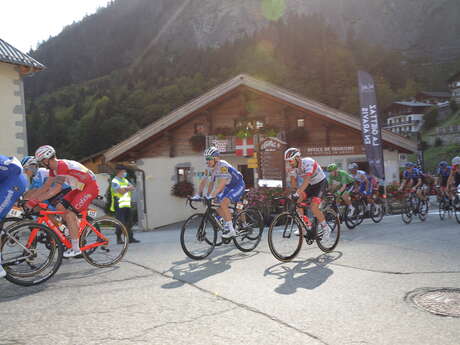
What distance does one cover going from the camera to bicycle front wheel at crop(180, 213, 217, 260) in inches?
282

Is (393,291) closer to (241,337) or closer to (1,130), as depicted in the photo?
(241,337)

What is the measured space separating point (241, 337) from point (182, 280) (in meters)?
2.13

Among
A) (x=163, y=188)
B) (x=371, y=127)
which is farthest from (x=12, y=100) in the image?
(x=371, y=127)

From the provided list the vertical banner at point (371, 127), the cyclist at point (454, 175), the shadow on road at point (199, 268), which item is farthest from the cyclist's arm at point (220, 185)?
the vertical banner at point (371, 127)

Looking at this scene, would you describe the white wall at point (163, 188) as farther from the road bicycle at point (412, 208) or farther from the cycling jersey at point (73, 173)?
the cycling jersey at point (73, 173)

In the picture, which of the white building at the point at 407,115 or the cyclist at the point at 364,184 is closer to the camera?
the cyclist at the point at 364,184

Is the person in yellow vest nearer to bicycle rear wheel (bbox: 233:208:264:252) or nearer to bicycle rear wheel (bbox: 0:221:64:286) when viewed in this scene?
bicycle rear wheel (bbox: 233:208:264:252)

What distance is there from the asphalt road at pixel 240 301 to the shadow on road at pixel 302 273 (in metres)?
0.01

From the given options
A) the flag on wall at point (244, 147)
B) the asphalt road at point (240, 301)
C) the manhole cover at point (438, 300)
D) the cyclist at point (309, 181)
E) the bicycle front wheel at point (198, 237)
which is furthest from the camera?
the flag on wall at point (244, 147)

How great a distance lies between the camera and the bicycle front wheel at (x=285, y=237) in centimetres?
687

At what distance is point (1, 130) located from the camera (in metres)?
15.8

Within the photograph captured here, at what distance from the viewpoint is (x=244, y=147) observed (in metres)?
19.8

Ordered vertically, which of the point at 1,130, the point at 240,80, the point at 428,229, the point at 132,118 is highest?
the point at 132,118

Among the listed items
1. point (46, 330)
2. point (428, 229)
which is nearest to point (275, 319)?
point (46, 330)
